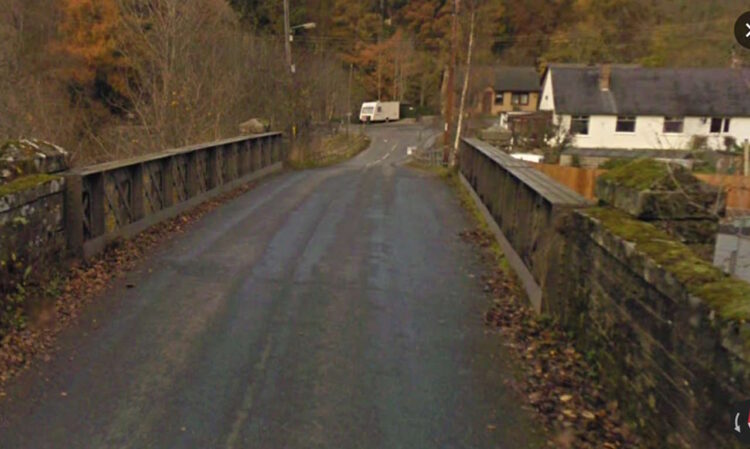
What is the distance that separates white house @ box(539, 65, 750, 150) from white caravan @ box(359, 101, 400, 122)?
29.8m

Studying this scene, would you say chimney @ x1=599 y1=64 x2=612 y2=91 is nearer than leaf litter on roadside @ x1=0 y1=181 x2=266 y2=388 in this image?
No

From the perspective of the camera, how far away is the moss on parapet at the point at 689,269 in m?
2.85

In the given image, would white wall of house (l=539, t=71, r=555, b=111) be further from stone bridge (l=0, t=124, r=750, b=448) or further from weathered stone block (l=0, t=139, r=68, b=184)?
weathered stone block (l=0, t=139, r=68, b=184)

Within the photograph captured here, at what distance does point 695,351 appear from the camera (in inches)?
120

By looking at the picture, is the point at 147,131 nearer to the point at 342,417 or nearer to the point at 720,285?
the point at 342,417

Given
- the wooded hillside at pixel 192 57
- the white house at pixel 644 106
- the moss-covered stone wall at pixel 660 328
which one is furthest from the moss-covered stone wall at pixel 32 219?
the white house at pixel 644 106

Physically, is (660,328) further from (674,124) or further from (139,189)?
(674,124)

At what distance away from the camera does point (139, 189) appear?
9.09 m

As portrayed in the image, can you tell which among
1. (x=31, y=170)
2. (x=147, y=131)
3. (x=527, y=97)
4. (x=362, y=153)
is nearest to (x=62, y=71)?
(x=147, y=131)

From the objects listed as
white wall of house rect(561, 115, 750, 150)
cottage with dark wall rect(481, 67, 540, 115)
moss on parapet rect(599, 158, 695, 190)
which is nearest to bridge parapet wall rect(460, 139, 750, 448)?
moss on parapet rect(599, 158, 695, 190)

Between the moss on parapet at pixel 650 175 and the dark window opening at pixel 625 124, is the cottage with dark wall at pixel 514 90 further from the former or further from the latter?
the moss on parapet at pixel 650 175

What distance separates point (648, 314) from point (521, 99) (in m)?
83.4

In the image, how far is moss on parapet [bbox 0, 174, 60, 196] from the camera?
5.75 m

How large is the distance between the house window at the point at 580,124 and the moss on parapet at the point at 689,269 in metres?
46.7
